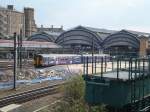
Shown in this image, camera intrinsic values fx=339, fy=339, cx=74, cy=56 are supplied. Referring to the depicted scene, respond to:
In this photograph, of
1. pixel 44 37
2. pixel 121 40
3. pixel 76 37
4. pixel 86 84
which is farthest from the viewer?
pixel 44 37

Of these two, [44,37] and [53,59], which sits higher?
[44,37]

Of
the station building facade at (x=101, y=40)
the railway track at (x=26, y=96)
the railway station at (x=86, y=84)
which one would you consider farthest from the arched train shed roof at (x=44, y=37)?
the railway track at (x=26, y=96)

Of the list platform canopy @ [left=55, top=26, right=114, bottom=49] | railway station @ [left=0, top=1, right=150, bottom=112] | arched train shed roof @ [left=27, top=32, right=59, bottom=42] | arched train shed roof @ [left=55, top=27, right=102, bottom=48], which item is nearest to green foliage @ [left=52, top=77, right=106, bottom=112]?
railway station @ [left=0, top=1, right=150, bottom=112]

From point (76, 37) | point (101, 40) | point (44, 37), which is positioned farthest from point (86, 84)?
point (44, 37)

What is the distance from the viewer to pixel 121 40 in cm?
11862

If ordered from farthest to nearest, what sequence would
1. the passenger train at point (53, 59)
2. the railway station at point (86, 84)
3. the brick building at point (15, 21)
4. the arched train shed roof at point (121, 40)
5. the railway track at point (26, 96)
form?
the brick building at point (15, 21) < the arched train shed roof at point (121, 40) < the passenger train at point (53, 59) < the railway track at point (26, 96) < the railway station at point (86, 84)

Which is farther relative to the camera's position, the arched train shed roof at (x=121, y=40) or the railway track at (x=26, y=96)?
the arched train shed roof at (x=121, y=40)

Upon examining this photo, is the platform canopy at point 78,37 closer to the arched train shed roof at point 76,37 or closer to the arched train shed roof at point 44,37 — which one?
the arched train shed roof at point 76,37

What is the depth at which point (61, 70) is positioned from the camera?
5491 cm

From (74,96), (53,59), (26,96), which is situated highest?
(53,59)

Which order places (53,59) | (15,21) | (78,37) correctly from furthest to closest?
(15,21)
(78,37)
(53,59)

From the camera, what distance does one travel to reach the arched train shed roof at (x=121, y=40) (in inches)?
4476

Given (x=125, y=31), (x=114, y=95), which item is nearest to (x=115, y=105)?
(x=114, y=95)

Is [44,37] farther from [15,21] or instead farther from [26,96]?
[26,96]
